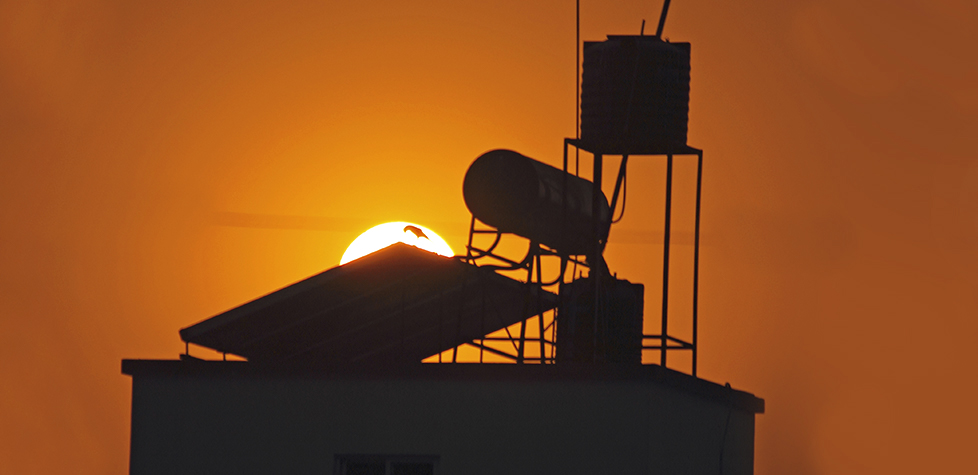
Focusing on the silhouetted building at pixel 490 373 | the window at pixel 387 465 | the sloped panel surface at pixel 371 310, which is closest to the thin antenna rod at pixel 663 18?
the silhouetted building at pixel 490 373

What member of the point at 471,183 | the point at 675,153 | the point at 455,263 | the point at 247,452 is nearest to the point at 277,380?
the point at 247,452

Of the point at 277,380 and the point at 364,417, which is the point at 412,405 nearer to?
the point at 364,417

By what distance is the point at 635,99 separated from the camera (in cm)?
1639

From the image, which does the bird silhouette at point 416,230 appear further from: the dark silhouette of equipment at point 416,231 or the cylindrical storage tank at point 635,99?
the cylindrical storage tank at point 635,99

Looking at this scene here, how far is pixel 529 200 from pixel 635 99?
223cm

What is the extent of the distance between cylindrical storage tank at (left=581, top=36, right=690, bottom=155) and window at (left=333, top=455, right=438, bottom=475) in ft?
17.5

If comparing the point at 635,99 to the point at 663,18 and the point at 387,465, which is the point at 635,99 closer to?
the point at 663,18

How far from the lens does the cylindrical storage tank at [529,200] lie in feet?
56.7

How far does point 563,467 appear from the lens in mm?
13430

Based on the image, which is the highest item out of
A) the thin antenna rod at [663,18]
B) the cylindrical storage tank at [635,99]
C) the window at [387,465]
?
the thin antenna rod at [663,18]

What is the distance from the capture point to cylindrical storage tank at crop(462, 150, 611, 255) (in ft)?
56.7

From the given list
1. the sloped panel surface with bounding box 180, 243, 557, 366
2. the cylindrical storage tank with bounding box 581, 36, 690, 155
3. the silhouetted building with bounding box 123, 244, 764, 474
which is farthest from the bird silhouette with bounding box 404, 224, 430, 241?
the cylindrical storage tank with bounding box 581, 36, 690, 155

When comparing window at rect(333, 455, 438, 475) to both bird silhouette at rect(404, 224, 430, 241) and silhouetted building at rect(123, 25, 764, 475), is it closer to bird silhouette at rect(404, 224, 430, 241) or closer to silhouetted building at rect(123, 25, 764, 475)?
silhouetted building at rect(123, 25, 764, 475)

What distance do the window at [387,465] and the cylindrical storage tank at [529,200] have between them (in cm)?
447
